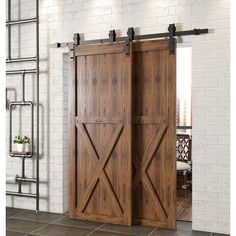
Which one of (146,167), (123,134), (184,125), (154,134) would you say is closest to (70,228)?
(146,167)

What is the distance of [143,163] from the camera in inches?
168

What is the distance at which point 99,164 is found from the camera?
14.6 feet

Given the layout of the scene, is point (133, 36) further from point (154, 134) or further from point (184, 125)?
point (184, 125)

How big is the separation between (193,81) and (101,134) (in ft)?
4.63

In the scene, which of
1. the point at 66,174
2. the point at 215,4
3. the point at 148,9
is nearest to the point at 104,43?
the point at 148,9

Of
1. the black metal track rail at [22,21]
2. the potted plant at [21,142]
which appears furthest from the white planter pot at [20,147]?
the black metal track rail at [22,21]

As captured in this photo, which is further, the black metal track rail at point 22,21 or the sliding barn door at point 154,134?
the black metal track rail at point 22,21

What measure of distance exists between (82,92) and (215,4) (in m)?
2.05

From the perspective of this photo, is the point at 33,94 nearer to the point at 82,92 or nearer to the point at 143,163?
the point at 82,92

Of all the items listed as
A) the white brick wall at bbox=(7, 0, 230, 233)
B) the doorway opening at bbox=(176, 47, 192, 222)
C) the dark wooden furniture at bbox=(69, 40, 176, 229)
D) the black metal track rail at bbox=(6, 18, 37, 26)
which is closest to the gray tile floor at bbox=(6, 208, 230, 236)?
the dark wooden furniture at bbox=(69, 40, 176, 229)

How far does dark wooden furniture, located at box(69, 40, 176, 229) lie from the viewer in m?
4.17

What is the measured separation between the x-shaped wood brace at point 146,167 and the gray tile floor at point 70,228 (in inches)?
10.9

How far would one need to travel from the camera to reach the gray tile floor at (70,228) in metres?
3.92

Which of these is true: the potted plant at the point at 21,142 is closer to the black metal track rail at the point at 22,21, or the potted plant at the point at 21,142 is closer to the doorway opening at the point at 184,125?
the black metal track rail at the point at 22,21
